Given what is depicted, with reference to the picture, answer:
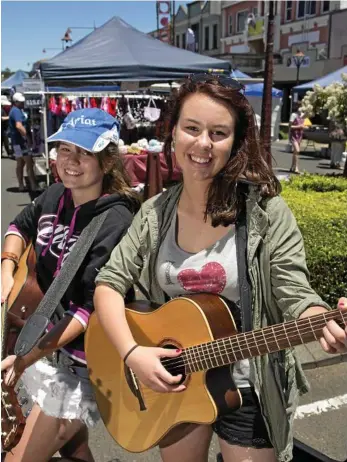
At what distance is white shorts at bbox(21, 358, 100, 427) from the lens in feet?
5.87

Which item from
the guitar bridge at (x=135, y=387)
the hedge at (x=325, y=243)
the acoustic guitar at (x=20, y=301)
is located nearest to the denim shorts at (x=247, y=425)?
the guitar bridge at (x=135, y=387)

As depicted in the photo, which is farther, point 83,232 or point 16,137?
point 16,137

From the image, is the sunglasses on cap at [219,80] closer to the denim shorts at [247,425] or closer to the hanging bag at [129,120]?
the denim shorts at [247,425]

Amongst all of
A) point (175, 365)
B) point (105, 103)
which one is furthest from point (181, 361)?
point (105, 103)

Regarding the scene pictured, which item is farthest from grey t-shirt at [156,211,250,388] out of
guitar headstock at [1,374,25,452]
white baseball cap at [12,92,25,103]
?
white baseball cap at [12,92,25,103]

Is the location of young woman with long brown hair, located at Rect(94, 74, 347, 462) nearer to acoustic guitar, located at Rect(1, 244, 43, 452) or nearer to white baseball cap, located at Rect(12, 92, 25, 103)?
acoustic guitar, located at Rect(1, 244, 43, 452)

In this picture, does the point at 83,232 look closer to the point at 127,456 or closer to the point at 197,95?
the point at 197,95

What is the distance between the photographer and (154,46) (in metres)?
8.84

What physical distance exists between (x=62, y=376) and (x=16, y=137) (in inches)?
363

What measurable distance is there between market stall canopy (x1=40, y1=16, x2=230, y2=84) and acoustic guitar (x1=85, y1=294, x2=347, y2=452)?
6.86 m

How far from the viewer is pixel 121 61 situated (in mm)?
8117

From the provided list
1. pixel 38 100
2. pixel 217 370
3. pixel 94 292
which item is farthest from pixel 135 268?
pixel 38 100

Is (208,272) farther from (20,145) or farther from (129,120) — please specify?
(20,145)

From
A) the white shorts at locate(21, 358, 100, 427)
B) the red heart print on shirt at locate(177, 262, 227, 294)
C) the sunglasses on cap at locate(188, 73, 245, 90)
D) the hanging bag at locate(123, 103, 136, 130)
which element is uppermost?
the sunglasses on cap at locate(188, 73, 245, 90)
